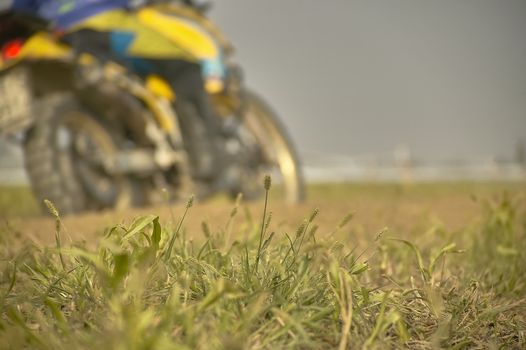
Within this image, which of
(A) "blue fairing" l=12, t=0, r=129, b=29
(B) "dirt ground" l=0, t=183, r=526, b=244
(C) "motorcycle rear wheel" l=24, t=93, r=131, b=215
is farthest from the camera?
(A) "blue fairing" l=12, t=0, r=129, b=29

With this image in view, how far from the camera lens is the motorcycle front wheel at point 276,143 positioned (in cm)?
484

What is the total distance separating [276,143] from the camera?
4902 mm

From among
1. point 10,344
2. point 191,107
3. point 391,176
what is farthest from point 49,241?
point 391,176

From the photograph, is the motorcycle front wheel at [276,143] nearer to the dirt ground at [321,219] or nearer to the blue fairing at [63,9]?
the dirt ground at [321,219]

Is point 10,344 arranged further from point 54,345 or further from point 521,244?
point 521,244

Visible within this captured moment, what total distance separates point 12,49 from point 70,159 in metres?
0.74

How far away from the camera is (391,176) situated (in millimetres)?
20844

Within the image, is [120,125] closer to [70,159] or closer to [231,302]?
[70,159]

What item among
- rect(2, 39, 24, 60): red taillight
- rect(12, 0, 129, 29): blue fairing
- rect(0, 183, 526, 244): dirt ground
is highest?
rect(12, 0, 129, 29): blue fairing

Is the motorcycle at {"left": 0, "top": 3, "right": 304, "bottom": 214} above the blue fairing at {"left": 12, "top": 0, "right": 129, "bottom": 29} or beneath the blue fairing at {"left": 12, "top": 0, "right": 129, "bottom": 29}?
beneath

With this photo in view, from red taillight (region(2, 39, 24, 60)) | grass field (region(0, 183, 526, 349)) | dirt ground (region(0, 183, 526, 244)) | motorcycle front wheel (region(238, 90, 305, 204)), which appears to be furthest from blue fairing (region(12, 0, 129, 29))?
grass field (region(0, 183, 526, 349))

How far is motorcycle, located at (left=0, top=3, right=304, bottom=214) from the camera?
3100 mm

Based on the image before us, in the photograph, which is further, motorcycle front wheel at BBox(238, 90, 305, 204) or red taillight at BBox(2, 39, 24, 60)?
motorcycle front wheel at BBox(238, 90, 305, 204)

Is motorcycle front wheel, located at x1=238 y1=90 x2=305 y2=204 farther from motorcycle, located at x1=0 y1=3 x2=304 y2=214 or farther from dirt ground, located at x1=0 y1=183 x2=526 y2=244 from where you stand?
dirt ground, located at x1=0 y1=183 x2=526 y2=244
